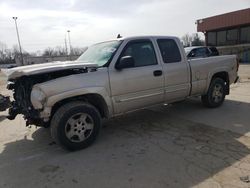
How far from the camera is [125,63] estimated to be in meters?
4.81

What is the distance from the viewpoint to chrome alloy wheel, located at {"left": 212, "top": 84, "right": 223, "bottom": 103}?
6.95 metres

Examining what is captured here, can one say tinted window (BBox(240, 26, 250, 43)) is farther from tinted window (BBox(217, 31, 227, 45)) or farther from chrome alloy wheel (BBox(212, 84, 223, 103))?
chrome alloy wheel (BBox(212, 84, 223, 103))

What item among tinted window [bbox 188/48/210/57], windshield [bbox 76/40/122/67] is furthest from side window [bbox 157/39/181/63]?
tinted window [bbox 188/48/210/57]

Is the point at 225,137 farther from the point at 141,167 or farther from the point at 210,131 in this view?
the point at 141,167

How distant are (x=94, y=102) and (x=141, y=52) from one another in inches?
55.9

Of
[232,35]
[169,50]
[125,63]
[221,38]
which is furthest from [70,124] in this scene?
[221,38]

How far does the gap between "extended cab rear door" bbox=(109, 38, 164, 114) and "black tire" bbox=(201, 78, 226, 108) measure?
1730 mm

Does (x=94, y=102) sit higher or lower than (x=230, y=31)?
lower

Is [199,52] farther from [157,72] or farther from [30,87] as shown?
[30,87]

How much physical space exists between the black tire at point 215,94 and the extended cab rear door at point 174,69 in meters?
0.95

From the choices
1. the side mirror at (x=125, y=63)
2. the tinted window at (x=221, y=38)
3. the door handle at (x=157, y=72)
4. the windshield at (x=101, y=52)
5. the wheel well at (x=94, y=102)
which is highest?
the tinted window at (x=221, y=38)

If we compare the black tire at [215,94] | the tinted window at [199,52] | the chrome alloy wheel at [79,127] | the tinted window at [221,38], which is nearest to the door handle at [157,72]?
the chrome alloy wheel at [79,127]

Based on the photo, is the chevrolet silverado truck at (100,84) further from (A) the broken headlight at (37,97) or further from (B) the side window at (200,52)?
(B) the side window at (200,52)

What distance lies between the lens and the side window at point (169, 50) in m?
5.74
